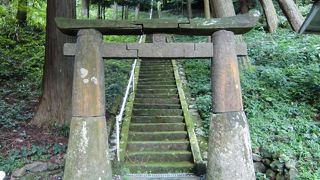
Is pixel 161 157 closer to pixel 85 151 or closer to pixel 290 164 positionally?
pixel 85 151

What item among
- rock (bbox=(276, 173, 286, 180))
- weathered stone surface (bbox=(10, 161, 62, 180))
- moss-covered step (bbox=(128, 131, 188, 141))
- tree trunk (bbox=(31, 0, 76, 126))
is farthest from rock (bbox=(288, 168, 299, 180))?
tree trunk (bbox=(31, 0, 76, 126))

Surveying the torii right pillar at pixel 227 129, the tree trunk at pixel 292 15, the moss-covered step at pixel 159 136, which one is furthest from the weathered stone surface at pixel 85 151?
the tree trunk at pixel 292 15

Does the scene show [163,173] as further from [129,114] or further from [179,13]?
[179,13]

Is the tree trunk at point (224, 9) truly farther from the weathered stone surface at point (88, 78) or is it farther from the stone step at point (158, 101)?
the weathered stone surface at point (88, 78)

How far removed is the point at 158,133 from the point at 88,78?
309cm

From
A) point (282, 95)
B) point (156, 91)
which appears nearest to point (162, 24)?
point (282, 95)

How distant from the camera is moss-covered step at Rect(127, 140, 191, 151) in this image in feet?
24.2

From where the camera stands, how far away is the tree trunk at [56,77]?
7.64 m

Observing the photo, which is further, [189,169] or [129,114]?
[129,114]

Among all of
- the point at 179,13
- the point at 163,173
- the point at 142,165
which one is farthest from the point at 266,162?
the point at 179,13

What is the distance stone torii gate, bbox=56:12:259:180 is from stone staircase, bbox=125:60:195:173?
1551 mm

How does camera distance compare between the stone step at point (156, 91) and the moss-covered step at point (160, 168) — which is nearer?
the moss-covered step at point (160, 168)

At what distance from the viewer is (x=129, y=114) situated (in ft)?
28.5

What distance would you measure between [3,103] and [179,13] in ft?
68.2
